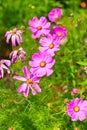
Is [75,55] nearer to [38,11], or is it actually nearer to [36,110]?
[36,110]

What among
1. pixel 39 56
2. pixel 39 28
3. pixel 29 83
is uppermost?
pixel 39 28

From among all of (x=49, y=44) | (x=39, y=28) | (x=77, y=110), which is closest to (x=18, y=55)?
(x=49, y=44)

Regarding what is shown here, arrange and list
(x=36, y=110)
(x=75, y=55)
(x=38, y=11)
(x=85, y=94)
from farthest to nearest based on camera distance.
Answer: (x=38, y=11) → (x=75, y=55) → (x=85, y=94) → (x=36, y=110)

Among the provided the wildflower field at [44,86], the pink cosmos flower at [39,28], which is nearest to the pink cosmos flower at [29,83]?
the wildflower field at [44,86]

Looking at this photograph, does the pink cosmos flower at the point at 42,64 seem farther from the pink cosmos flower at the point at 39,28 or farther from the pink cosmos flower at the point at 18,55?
the pink cosmos flower at the point at 39,28

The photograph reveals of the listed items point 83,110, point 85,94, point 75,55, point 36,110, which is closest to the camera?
point 83,110

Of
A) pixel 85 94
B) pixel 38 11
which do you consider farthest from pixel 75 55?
pixel 38 11

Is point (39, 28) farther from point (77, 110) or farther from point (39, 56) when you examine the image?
point (77, 110)
